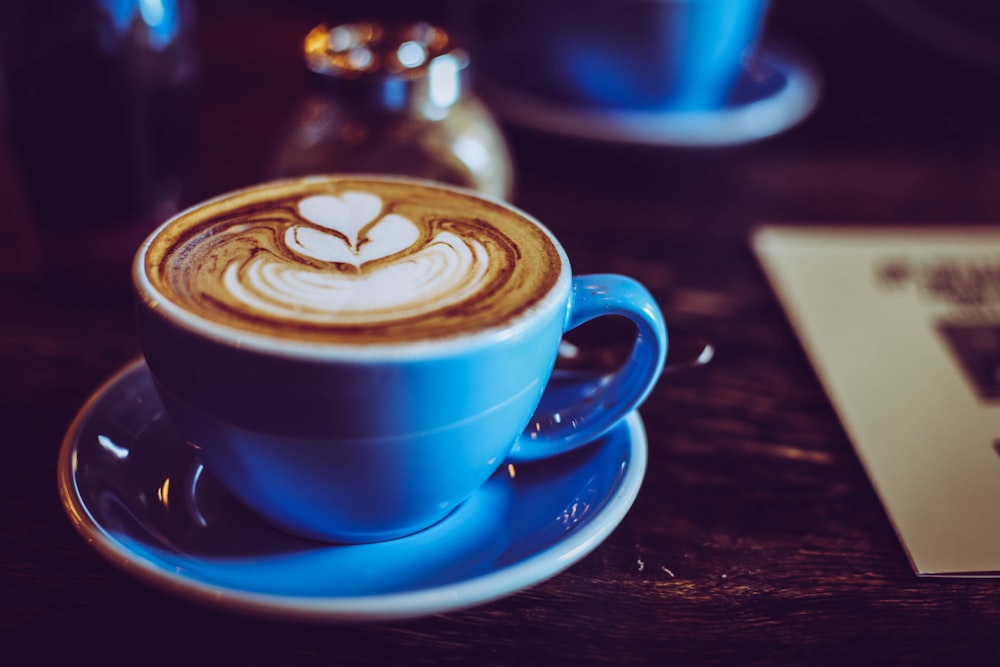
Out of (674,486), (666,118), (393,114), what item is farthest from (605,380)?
(666,118)

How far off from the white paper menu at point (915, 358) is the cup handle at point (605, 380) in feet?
0.55

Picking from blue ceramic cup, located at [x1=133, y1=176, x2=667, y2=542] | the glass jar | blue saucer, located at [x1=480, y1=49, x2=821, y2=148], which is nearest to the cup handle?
blue ceramic cup, located at [x1=133, y1=176, x2=667, y2=542]

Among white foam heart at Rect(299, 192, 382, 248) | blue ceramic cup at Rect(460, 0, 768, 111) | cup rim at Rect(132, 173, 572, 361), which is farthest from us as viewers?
blue ceramic cup at Rect(460, 0, 768, 111)

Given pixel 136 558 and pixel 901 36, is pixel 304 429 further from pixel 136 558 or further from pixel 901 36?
pixel 901 36

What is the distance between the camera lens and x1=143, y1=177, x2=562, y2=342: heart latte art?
1.32 feet

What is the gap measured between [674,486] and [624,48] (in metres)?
0.53

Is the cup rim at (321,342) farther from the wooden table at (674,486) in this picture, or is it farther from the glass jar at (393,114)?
the glass jar at (393,114)

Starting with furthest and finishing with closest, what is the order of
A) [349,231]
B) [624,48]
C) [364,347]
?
[624,48] < [349,231] < [364,347]

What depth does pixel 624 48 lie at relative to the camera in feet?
2.96

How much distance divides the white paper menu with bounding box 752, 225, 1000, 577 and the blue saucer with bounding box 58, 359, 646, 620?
6.7 inches

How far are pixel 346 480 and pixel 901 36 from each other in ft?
4.13

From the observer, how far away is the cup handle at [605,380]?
0.46 metres

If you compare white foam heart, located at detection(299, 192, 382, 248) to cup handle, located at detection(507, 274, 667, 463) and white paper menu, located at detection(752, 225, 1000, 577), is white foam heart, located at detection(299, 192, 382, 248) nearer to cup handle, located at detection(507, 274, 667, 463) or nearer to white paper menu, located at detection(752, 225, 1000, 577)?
cup handle, located at detection(507, 274, 667, 463)

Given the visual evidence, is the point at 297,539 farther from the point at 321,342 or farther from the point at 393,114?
the point at 393,114
